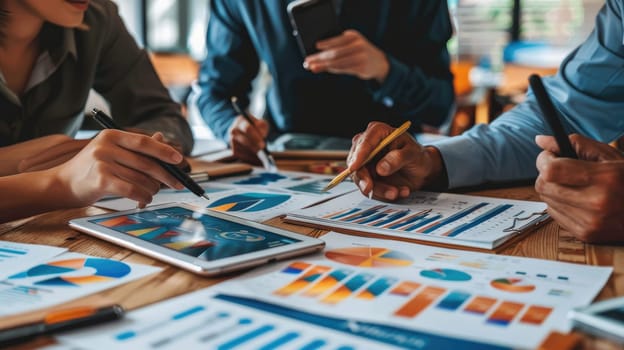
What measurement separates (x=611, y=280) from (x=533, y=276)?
3.1 inches

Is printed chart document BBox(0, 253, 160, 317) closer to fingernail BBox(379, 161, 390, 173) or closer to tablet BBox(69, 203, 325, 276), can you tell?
tablet BBox(69, 203, 325, 276)

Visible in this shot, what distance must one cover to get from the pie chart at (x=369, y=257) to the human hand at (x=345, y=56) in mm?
1023

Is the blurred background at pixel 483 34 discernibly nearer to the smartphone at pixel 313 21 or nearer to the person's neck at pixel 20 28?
the smartphone at pixel 313 21

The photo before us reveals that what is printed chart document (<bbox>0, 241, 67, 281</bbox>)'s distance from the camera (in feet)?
2.30

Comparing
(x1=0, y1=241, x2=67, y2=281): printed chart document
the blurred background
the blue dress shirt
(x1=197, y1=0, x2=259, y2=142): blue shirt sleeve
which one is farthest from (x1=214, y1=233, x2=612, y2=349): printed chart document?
the blurred background

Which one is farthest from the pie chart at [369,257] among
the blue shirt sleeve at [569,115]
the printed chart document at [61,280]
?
the blue shirt sleeve at [569,115]

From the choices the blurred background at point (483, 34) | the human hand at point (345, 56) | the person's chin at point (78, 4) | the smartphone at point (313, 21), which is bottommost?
the blurred background at point (483, 34)

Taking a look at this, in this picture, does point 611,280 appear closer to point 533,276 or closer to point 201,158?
point 533,276

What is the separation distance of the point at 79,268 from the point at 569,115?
40.9 inches

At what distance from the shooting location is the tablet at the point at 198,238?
0.69 metres

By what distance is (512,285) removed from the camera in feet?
2.10

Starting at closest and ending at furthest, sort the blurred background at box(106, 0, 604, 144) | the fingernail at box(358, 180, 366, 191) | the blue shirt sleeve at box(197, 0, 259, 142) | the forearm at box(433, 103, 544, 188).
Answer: the fingernail at box(358, 180, 366, 191) → the forearm at box(433, 103, 544, 188) → the blue shirt sleeve at box(197, 0, 259, 142) → the blurred background at box(106, 0, 604, 144)

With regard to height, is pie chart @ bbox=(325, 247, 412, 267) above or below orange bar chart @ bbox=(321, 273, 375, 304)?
below

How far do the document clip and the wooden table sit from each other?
0.04 ft
